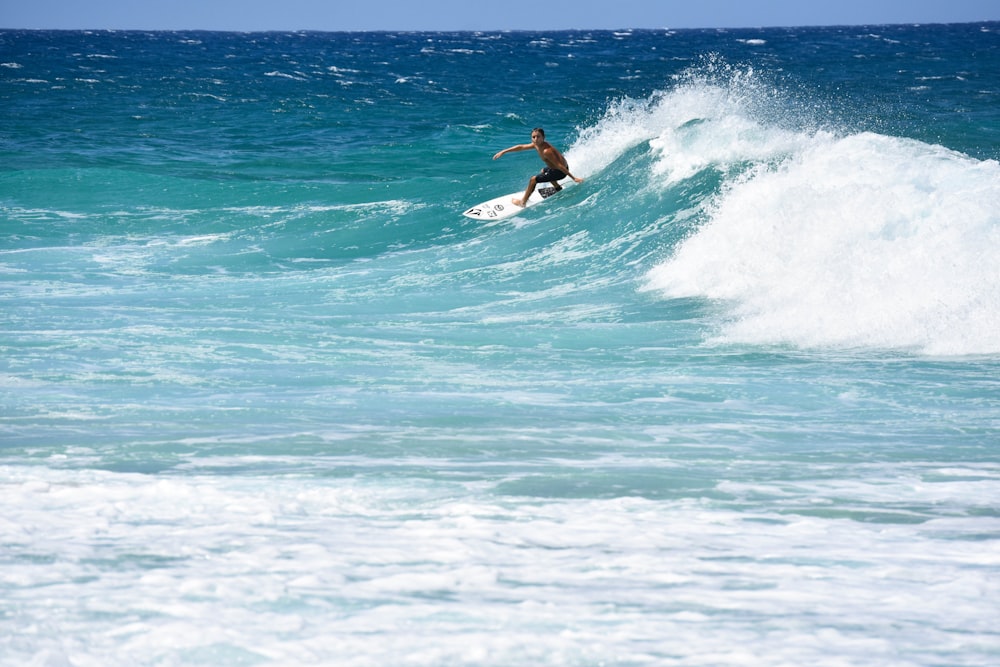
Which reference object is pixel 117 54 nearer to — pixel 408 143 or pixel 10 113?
pixel 10 113

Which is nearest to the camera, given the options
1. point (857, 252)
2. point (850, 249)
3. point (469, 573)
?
point (469, 573)

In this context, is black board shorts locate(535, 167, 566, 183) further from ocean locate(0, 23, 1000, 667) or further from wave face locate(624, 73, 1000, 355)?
wave face locate(624, 73, 1000, 355)

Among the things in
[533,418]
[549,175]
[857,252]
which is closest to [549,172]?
[549,175]

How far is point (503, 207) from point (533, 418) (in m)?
9.88

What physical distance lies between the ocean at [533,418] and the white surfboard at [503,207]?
13.5 inches

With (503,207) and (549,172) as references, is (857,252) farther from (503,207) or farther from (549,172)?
(503,207)

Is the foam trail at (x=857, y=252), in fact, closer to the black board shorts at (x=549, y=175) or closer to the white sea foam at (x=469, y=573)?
the black board shorts at (x=549, y=175)

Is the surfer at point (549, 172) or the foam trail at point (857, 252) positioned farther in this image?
the surfer at point (549, 172)

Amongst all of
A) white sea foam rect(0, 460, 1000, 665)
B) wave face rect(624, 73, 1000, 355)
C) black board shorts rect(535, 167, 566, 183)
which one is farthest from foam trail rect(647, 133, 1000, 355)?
white sea foam rect(0, 460, 1000, 665)

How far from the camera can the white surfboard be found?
15758mm

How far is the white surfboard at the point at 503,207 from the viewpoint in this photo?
1576 cm

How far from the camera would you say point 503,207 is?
15.9 metres

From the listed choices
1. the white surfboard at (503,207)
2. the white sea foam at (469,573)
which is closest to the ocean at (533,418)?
the white sea foam at (469,573)

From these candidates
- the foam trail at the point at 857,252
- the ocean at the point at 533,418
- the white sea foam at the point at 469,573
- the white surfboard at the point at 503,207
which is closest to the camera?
the white sea foam at the point at 469,573
